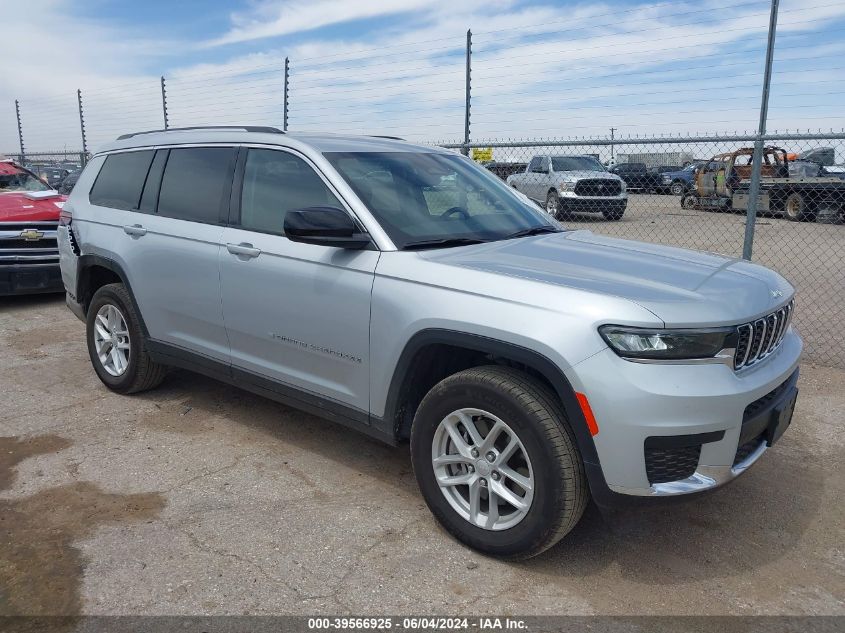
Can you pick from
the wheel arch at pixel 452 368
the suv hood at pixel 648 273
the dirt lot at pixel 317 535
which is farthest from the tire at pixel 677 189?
the wheel arch at pixel 452 368

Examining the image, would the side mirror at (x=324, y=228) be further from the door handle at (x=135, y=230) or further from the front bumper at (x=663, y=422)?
the door handle at (x=135, y=230)

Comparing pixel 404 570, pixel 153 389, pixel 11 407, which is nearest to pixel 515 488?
pixel 404 570

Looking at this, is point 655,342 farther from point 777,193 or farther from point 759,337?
point 777,193

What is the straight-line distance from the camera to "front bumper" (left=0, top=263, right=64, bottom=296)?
7793 mm

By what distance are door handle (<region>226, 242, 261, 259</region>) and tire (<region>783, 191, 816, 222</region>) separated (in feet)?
46.9

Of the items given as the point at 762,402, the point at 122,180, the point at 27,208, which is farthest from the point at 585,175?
the point at 762,402

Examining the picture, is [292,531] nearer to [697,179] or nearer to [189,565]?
[189,565]

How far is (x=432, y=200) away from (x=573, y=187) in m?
10.5

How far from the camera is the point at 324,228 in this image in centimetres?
335

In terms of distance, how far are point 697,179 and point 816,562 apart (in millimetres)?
16563

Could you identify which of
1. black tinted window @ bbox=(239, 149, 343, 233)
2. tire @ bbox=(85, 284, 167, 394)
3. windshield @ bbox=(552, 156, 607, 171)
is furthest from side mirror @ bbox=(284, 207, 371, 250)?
windshield @ bbox=(552, 156, 607, 171)

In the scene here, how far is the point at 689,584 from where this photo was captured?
9.86 ft

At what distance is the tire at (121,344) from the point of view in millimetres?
→ 4887

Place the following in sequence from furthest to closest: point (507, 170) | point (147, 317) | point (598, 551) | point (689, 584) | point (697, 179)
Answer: point (697, 179), point (507, 170), point (147, 317), point (598, 551), point (689, 584)
